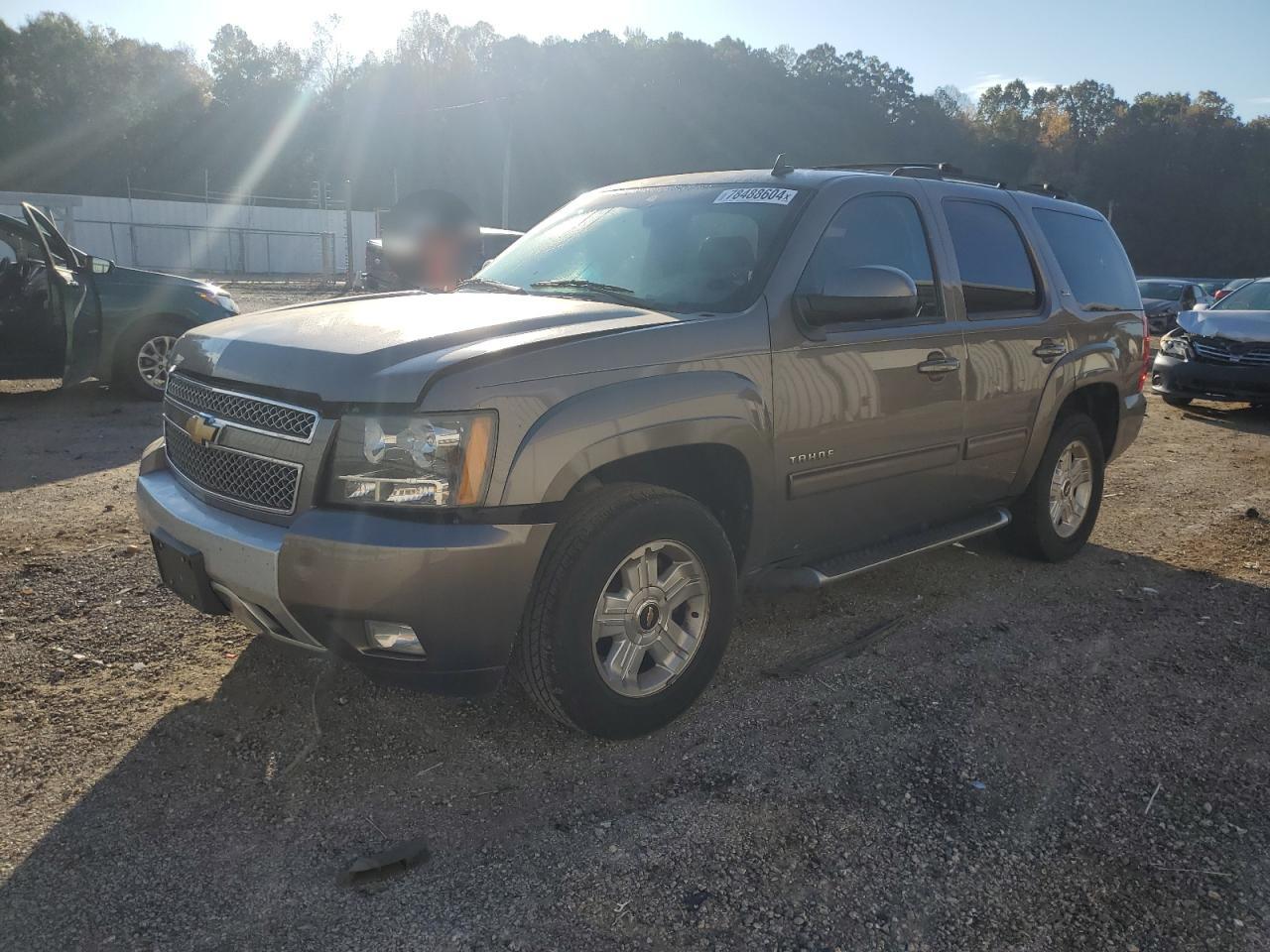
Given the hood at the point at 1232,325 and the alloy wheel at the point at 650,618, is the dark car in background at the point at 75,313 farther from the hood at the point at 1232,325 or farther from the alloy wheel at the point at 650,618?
the hood at the point at 1232,325

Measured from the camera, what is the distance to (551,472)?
9.52 ft

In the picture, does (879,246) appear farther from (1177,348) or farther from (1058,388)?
(1177,348)

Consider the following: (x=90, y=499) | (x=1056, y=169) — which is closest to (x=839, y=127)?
(x=1056, y=169)

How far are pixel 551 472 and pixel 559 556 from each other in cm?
27

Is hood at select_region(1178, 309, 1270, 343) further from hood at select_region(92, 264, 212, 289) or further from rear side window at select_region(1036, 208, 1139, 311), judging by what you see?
hood at select_region(92, 264, 212, 289)

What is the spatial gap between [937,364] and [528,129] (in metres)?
55.6

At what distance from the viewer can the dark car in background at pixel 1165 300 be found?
19.3 meters

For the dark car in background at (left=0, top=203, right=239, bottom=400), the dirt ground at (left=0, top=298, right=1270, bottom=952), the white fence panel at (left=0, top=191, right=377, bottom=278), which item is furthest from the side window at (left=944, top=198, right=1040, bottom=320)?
the white fence panel at (left=0, top=191, right=377, bottom=278)

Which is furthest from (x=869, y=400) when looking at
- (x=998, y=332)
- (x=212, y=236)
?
(x=212, y=236)

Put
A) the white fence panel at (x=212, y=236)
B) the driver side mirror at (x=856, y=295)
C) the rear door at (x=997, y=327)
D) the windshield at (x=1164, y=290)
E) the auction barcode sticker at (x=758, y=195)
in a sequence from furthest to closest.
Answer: the white fence panel at (x=212, y=236) → the windshield at (x=1164, y=290) → the rear door at (x=997, y=327) → the auction barcode sticker at (x=758, y=195) → the driver side mirror at (x=856, y=295)

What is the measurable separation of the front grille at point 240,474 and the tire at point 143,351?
20.1 ft

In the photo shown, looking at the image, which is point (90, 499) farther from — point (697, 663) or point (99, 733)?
point (697, 663)

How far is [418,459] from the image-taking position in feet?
9.11

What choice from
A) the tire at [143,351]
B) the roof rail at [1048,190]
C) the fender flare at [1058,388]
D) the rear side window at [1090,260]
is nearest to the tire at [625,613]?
the fender flare at [1058,388]
